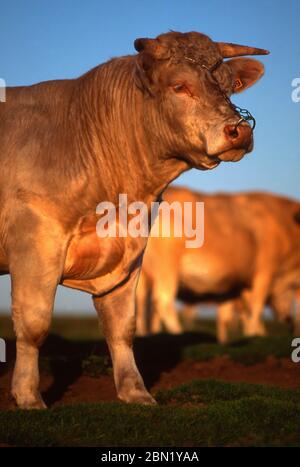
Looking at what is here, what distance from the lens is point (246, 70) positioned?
28.8 feet

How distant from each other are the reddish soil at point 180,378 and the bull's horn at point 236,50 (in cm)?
334

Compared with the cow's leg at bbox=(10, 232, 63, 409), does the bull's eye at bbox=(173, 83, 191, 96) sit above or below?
above

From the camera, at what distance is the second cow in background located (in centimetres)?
2052

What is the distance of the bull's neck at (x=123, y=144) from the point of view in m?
8.10

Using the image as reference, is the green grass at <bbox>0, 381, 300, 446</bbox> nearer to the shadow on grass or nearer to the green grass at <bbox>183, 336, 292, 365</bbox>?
the shadow on grass

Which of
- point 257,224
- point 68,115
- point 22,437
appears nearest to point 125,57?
point 68,115

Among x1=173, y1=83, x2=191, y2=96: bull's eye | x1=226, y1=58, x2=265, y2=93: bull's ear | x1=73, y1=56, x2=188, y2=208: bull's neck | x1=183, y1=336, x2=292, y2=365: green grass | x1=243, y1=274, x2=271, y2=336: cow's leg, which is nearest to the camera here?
x1=173, y1=83, x2=191, y2=96: bull's eye

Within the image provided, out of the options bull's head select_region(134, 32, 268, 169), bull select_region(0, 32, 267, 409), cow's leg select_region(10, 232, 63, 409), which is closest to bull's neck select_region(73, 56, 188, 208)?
bull select_region(0, 32, 267, 409)

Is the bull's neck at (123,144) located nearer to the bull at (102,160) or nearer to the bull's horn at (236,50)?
the bull at (102,160)

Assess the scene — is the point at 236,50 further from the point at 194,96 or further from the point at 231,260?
the point at 231,260

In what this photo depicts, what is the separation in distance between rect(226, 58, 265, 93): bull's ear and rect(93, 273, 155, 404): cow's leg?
2.04 m
